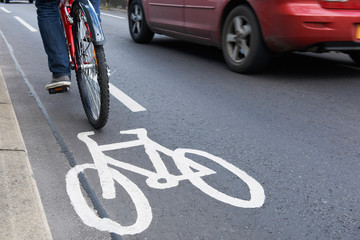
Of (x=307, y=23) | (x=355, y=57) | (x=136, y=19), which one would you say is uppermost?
(x=307, y=23)

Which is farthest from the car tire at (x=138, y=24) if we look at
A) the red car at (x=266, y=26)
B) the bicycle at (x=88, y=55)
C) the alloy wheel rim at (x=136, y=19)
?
the bicycle at (x=88, y=55)

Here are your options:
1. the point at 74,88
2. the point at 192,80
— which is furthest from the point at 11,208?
the point at 192,80

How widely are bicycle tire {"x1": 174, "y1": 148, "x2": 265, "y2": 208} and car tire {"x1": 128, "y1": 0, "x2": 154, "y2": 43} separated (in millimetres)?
5036

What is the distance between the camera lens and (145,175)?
9.12 ft

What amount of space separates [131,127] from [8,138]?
3.06 feet

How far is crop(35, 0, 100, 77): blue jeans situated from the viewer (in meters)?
3.89

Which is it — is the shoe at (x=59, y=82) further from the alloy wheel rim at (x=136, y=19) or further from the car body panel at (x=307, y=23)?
the alloy wheel rim at (x=136, y=19)

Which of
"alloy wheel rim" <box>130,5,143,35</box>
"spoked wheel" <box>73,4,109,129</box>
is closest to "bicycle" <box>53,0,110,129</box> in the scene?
"spoked wheel" <box>73,4,109,129</box>

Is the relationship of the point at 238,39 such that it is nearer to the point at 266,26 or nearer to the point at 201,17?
the point at 266,26

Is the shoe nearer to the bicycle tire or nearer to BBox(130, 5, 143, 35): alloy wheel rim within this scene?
the bicycle tire

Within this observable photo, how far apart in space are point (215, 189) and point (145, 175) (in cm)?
45

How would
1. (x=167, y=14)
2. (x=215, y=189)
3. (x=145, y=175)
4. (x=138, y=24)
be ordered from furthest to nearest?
1. (x=138, y=24)
2. (x=167, y=14)
3. (x=145, y=175)
4. (x=215, y=189)

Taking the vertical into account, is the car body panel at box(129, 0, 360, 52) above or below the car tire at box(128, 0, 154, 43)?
above

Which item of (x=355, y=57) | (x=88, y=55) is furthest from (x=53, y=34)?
(x=355, y=57)
